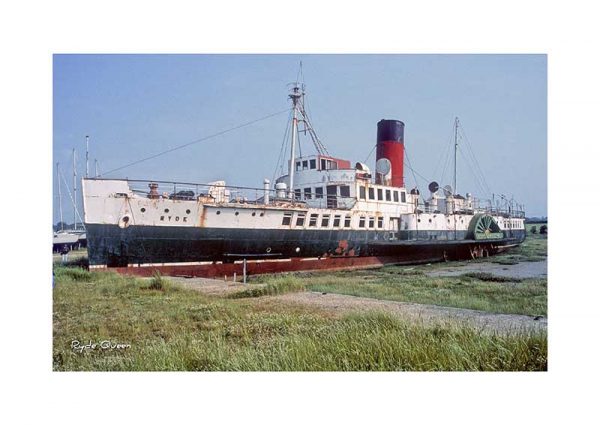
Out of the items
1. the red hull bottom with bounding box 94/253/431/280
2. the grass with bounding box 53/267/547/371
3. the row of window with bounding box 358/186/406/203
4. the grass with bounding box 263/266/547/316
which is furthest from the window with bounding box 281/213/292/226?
the grass with bounding box 53/267/547/371

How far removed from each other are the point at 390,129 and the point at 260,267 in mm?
4354

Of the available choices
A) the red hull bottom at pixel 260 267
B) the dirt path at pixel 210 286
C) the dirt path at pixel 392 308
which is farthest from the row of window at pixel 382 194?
the dirt path at pixel 210 286

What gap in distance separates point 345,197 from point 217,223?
3820 mm

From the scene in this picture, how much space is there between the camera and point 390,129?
7.96 metres

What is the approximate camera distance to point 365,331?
4867 millimetres

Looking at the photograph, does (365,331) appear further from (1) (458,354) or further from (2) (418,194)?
(2) (418,194)

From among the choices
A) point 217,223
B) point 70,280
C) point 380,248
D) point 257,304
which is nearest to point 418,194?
point 380,248

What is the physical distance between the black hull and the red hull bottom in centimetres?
12

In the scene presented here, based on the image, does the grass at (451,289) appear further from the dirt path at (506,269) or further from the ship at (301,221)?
the ship at (301,221)

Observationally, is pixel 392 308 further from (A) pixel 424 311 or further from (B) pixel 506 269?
(B) pixel 506 269

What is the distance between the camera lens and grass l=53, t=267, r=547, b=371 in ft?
14.6

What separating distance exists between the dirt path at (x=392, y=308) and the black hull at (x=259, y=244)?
1.16 m

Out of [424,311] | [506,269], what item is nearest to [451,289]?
[506,269]

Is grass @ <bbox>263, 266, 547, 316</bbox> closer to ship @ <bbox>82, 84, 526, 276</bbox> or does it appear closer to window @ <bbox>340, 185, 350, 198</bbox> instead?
ship @ <bbox>82, 84, 526, 276</bbox>
